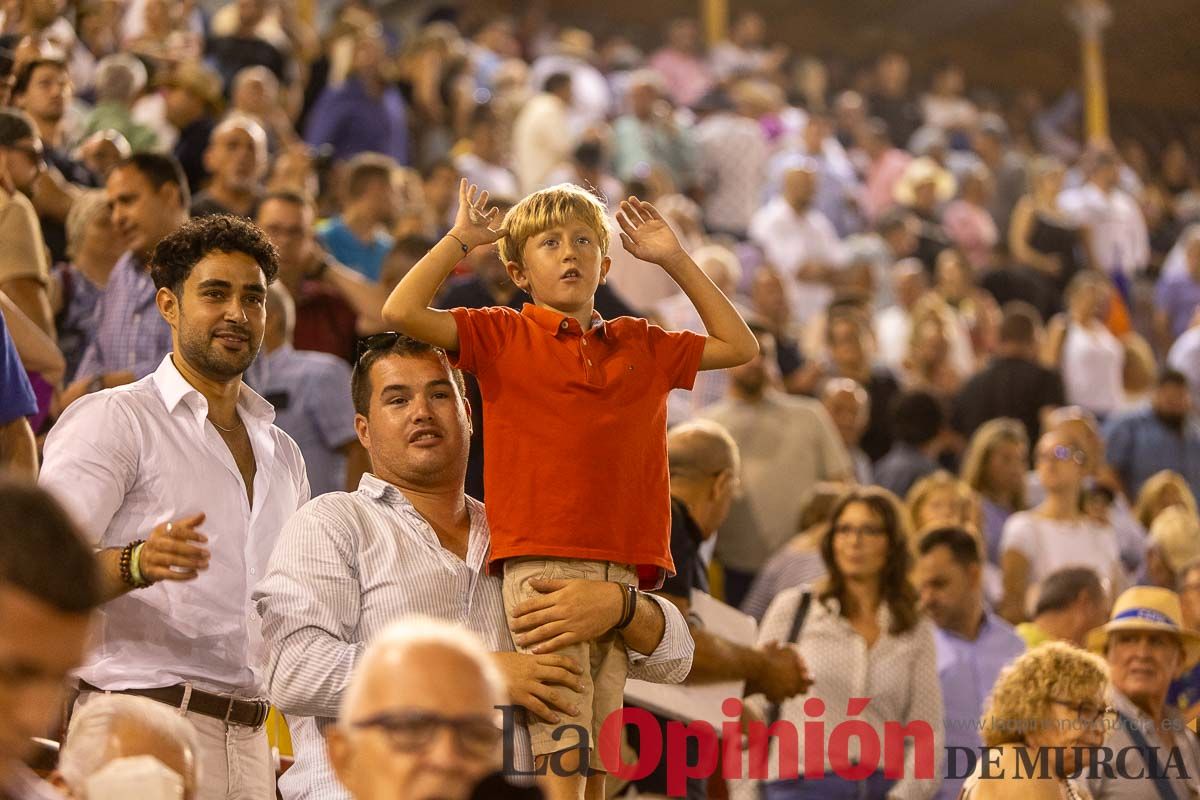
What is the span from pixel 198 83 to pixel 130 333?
433 centimetres

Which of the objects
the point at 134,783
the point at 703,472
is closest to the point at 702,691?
the point at 703,472

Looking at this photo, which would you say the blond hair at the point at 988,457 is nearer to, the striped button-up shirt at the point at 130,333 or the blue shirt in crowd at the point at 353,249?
the blue shirt in crowd at the point at 353,249

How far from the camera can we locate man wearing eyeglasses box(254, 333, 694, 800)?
3.89 metres

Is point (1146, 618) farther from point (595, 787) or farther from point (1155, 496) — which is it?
point (1155, 496)

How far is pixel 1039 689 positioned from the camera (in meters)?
5.38

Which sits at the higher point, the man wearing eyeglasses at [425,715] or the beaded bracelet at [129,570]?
the beaded bracelet at [129,570]

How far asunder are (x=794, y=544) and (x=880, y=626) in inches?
49.0

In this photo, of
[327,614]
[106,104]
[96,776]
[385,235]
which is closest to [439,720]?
[96,776]

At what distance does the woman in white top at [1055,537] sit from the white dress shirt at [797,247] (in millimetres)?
5359

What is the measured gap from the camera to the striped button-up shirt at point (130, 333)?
236 inches

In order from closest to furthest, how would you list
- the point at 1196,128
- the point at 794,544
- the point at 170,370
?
the point at 170,370, the point at 794,544, the point at 1196,128

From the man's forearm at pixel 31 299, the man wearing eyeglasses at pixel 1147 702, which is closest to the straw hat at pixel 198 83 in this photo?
the man's forearm at pixel 31 299

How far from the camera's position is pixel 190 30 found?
504 inches

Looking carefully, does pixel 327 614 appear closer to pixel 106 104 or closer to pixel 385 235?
pixel 385 235
